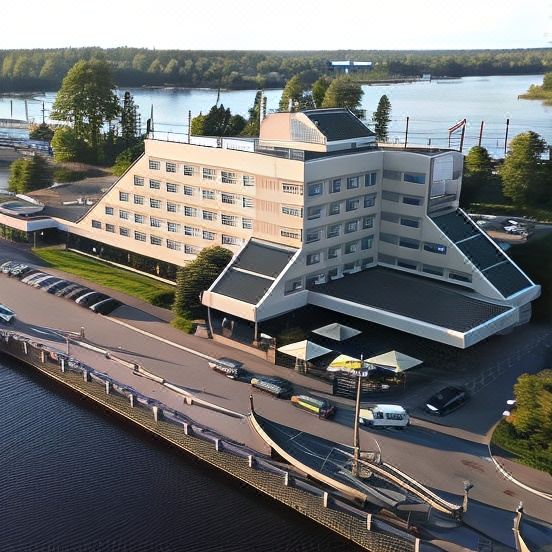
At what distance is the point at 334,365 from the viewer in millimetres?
39844

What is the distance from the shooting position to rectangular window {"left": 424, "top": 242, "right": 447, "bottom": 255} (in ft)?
158

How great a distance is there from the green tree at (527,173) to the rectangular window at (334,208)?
31755 mm

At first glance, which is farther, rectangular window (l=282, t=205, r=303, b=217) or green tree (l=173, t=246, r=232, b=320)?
green tree (l=173, t=246, r=232, b=320)

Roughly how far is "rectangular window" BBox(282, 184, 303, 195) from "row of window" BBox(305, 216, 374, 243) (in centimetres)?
268

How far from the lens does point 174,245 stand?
55.4 meters

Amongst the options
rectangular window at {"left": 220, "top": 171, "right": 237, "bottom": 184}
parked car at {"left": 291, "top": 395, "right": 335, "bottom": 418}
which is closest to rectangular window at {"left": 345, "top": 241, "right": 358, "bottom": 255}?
rectangular window at {"left": 220, "top": 171, "right": 237, "bottom": 184}

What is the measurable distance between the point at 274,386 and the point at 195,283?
11.9m

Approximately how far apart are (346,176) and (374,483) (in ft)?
77.3

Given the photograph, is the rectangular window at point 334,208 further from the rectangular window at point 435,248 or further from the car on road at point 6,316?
the car on road at point 6,316

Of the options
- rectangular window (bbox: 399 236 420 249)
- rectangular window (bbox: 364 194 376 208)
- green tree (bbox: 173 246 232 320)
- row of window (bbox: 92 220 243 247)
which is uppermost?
rectangular window (bbox: 364 194 376 208)

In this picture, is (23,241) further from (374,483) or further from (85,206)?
(374,483)

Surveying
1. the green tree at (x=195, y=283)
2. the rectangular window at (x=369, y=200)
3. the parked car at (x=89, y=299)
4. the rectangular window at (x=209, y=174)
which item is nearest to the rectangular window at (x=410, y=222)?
the rectangular window at (x=369, y=200)

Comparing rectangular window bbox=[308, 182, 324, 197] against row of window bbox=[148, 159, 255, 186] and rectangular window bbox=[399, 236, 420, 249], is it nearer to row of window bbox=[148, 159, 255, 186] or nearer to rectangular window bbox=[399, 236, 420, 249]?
row of window bbox=[148, 159, 255, 186]

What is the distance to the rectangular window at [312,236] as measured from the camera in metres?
46.6
